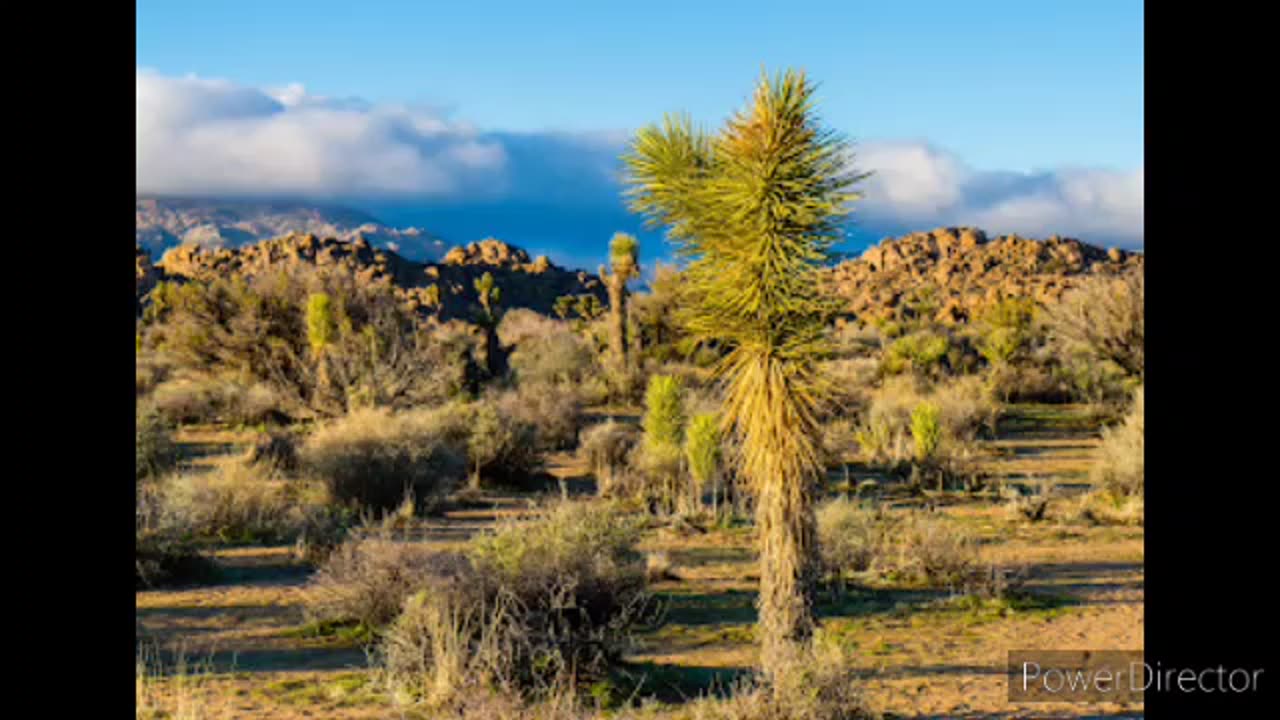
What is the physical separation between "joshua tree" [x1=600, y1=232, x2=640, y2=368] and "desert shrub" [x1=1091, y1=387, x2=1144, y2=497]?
48.3 ft

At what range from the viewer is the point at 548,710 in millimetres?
5340

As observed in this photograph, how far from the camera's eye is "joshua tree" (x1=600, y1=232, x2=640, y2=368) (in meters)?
26.7

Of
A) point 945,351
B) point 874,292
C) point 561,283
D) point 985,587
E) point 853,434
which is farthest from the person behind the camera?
point 561,283

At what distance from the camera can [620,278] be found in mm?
27250

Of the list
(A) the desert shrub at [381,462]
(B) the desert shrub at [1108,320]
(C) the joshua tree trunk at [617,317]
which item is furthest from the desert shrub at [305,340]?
(B) the desert shrub at [1108,320]

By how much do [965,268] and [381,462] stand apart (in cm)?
6180

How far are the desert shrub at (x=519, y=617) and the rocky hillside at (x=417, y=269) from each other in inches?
2054

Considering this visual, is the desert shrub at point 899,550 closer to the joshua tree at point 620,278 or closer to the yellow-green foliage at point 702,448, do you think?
the yellow-green foliage at point 702,448

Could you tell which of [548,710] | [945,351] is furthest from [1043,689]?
[945,351]

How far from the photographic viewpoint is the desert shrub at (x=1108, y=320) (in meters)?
20.8

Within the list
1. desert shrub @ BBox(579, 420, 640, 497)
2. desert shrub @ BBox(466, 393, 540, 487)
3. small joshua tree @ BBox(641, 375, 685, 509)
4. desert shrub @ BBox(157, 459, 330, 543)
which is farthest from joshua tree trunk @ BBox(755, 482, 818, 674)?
desert shrub @ BBox(466, 393, 540, 487)

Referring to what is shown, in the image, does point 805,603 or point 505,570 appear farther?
point 505,570
